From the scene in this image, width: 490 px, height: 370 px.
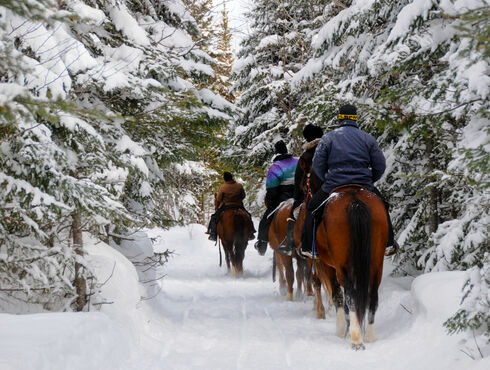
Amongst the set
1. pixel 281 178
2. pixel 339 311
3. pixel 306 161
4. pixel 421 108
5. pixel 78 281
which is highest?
pixel 421 108

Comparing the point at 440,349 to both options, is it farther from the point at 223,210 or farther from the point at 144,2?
the point at 223,210

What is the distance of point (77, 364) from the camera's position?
4223mm

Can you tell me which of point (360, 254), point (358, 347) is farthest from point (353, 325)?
point (360, 254)

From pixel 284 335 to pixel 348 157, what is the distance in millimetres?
2480

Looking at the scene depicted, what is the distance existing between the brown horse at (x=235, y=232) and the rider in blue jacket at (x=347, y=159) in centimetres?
793

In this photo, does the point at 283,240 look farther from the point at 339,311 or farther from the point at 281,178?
the point at 339,311

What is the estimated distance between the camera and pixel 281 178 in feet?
34.4

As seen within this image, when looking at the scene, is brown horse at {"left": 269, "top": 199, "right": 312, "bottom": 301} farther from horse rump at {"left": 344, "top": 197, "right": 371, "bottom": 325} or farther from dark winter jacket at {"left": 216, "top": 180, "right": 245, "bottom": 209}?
dark winter jacket at {"left": 216, "top": 180, "right": 245, "bottom": 209}

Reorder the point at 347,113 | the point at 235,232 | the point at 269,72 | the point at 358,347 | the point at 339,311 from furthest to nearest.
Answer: the point at 269,72, the point at 235,232, the point at 339,311, the point at 347,113, the point at 358,347

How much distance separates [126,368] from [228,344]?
1.59 m

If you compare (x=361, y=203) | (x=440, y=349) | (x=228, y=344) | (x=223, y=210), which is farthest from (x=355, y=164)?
(x=223, y=210)

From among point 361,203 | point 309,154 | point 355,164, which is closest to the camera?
point 361,203

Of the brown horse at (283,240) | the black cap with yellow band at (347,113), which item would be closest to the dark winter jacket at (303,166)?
the black cap with yellow band at (347,113)

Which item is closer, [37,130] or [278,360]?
[37,130]
